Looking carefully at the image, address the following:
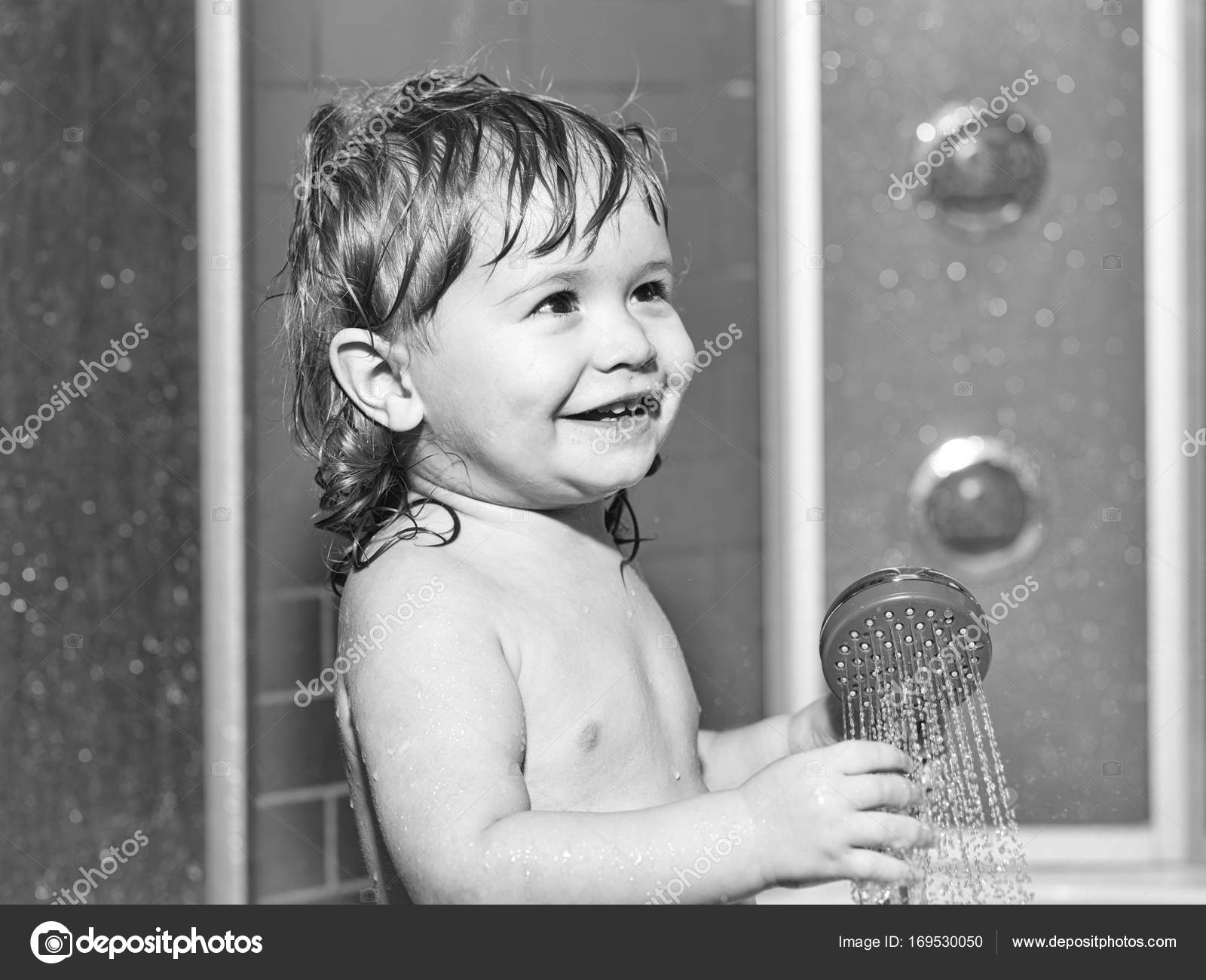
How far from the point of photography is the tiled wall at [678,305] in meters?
1.03

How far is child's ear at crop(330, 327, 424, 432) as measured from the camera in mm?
690

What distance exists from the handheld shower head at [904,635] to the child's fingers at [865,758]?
2.2 inches

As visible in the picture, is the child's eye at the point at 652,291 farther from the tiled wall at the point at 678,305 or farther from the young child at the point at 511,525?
the tiled wall at the point at 678,305

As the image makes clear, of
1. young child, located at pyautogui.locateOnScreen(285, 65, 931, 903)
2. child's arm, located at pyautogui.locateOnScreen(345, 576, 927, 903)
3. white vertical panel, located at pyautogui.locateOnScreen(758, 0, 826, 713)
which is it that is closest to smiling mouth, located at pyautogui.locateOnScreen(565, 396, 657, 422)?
young child, located at pyautogui.locateOnScreen(285, 65, 931, 903)

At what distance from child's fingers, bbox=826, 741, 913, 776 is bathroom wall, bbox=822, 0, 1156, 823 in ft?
2.14

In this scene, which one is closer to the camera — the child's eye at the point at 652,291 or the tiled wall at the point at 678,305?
the child's eye at the point at 652,291

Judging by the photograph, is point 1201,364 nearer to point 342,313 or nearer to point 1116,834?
point 1116,834

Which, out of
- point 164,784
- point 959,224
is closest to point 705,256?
point 959,224

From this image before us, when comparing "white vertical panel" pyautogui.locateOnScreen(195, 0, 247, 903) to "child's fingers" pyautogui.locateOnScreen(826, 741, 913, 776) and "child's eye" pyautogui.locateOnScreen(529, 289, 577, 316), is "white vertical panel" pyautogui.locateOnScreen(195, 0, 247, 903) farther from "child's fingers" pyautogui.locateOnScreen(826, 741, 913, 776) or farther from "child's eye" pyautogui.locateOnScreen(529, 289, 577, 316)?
"child's fingers" pyautogui.locateOnScreen(826, 741, 913, 776)

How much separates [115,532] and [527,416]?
0.52m

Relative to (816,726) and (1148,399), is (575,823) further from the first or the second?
(1148,399)

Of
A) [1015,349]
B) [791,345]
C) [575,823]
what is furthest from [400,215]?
[1015,349]

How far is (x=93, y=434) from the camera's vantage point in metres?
1.03
